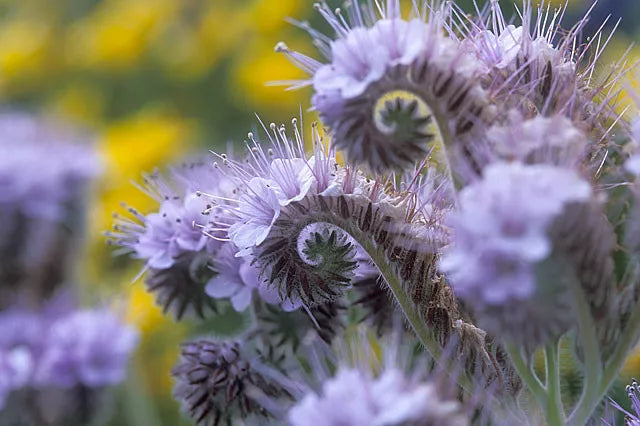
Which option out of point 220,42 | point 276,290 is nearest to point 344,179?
point 276,290

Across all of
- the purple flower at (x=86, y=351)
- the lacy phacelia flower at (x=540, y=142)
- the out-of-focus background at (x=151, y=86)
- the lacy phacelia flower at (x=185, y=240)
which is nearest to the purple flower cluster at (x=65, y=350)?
the purple flower at (x=86, y=351)

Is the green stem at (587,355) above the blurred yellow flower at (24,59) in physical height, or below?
below

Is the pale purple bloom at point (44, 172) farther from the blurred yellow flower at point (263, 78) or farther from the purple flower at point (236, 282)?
the purple flower at point (236, 282)

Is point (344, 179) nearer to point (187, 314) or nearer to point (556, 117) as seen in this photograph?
point (556, 117)

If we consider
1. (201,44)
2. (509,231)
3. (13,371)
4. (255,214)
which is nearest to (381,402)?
(509,231)

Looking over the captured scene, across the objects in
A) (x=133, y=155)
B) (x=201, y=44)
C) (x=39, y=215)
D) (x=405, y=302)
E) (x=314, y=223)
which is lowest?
(x=405, y=302)

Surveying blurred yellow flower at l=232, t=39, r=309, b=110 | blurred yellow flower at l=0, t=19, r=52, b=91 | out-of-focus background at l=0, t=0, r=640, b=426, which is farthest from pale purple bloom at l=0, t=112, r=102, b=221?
blurred yellow flower at l=0, t=19, r=52, b=91

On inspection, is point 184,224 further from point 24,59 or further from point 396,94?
point 24,59
